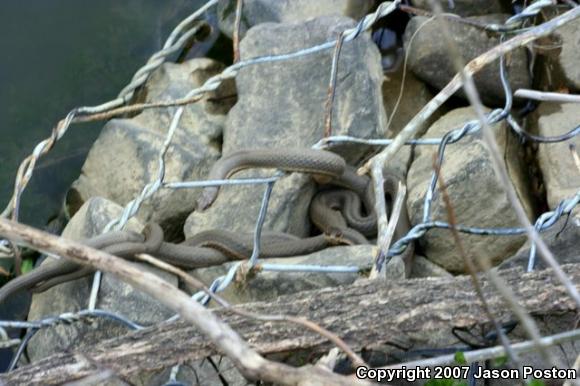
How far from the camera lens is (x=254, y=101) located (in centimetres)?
449

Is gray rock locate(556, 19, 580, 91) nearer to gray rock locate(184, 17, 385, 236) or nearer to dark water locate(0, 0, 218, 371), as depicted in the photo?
gray rock locate(184, 17, 385, 236)

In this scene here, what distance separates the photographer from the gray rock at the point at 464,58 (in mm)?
4340

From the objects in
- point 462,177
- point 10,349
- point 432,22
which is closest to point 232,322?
point 462,177

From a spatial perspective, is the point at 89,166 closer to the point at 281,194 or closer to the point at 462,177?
the point at 281,194

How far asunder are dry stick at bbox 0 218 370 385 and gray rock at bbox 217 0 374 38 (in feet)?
11.1

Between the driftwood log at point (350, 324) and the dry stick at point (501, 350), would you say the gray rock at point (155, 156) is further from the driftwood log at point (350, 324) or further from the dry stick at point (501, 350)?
the dry stick at point (501, 350)

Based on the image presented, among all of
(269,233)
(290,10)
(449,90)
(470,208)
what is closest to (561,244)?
(449,90)

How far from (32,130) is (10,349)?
1104 mm

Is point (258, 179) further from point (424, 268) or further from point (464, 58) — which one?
point (464, 58)

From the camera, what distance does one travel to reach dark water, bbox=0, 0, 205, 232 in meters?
4.70

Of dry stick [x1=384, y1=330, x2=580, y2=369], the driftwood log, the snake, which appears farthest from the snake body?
dry stick [x1=384, y1=330, x2=580, y2=369]

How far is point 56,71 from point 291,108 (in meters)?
1.17

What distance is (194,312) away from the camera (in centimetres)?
153

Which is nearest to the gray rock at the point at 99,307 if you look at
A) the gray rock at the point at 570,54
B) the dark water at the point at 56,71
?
the dark water at the point at 56,71
